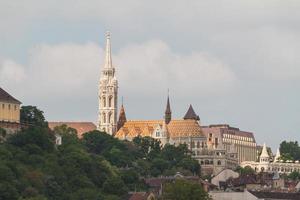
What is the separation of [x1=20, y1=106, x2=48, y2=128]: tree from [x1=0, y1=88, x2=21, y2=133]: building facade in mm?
4920

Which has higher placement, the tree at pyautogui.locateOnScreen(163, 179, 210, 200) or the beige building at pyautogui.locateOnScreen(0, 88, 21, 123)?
the beige building at pyautogui.locateOnScreen(0, 88, 21, 123)

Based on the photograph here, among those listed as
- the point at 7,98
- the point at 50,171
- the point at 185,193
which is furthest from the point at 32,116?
the point at 185,193

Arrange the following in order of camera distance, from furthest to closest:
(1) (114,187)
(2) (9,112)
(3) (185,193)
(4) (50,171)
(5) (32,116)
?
(5) (32,116) → (2) (9,112) → (1) (114,187) → (4) (50,171) → (3) (185,193)

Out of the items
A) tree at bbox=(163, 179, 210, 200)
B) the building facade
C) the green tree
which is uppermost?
the building facade

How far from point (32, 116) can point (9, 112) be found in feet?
32.7

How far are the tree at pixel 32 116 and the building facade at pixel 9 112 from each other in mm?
4920

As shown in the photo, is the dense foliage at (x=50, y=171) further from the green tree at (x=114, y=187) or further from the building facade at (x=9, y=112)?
the building facade at (x=9, y=112)

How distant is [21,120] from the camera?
5901 inches

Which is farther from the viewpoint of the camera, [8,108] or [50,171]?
[8,108]

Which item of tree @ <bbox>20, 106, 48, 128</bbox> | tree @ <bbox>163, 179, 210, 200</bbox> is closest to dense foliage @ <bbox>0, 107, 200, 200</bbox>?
tree @ <bbox>20, 106, 48, 128</bbox>

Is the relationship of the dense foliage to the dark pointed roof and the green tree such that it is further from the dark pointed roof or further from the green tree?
the dark pointed roof

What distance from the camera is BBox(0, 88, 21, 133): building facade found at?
143 meters

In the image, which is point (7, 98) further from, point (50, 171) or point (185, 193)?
point (185, 193)

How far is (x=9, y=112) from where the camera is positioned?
143375 millimetres
